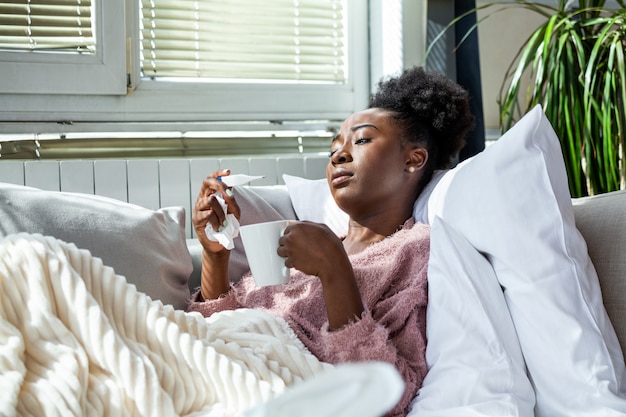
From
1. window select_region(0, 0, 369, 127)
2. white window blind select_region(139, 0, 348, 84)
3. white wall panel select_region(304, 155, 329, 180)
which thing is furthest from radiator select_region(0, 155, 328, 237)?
white window blind select_region(139, 0, 348, 84)

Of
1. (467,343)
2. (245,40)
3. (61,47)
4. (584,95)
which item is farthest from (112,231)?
(584,95)

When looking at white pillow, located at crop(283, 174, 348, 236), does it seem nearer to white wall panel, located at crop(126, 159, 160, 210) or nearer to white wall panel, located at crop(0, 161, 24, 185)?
white wall panel, located at crop(126, 159, 160, 210)

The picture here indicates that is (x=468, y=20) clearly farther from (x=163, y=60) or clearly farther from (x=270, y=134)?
(x=163, y=60)

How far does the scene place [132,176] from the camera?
84.0 inches

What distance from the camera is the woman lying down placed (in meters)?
0.96

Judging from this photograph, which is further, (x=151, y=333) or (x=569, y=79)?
(x=569, y=79)

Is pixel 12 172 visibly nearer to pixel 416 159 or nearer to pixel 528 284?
pixel 416 159

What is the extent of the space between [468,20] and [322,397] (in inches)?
95.0

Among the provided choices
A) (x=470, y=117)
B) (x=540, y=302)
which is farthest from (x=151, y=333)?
(x=470, y=117)

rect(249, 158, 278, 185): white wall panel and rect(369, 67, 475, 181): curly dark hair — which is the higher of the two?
rect(369, 67, 475, 181): curly dark hair

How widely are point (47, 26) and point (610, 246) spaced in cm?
183

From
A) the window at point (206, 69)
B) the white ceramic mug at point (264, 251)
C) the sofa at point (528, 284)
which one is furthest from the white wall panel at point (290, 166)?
the white ceramic mug at point (264, 251)

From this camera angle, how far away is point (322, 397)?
322 millimetres

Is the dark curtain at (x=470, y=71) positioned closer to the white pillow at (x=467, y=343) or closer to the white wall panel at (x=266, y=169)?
the white wall panel at (x=266, y=169)
